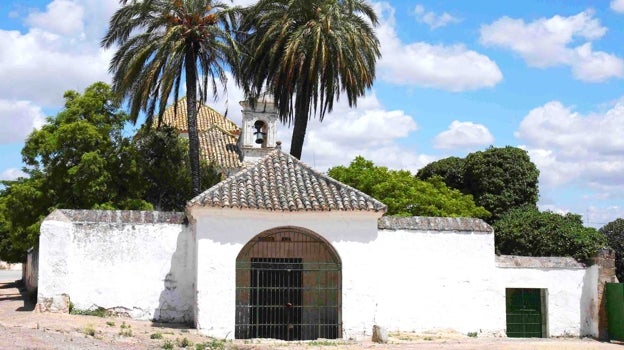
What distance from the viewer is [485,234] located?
19156mm

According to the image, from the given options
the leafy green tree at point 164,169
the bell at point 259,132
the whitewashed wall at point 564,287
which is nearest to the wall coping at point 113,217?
the leafy green tree at point 164,169

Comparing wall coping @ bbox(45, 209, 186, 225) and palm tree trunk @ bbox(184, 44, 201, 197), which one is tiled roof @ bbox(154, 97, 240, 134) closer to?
palm tree trunk @ bbox(184, 44, 201, 197)

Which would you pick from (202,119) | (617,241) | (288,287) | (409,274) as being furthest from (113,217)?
(202,119)

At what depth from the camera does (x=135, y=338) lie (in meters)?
15.2

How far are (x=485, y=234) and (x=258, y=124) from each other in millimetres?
19697

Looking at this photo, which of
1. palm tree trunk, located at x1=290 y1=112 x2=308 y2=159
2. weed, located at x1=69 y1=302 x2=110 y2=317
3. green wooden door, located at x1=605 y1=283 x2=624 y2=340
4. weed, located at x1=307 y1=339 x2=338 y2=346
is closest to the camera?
weed, located at x1=307 y1=339 x2=338 y2=346

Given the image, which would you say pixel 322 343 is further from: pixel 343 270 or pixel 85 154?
pixel 85 154

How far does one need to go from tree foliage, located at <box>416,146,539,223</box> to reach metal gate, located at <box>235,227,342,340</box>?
64.9 ft

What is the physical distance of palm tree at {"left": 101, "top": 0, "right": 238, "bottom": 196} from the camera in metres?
23.4

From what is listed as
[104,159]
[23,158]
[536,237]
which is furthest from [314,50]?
[23,158]

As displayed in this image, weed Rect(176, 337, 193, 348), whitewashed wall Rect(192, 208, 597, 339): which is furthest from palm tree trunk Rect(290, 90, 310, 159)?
weed Rect(176, 337, 193, 348)

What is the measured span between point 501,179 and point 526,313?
17894 mm

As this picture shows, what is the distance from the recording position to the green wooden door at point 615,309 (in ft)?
63.6

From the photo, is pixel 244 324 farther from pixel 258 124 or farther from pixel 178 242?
pixel 258 124
